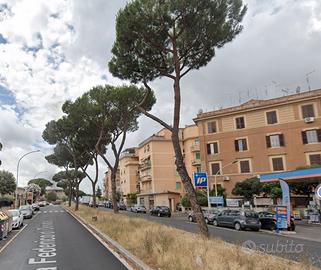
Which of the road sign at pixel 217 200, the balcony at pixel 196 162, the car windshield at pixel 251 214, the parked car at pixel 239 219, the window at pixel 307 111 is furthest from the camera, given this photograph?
the balcony at pixel 196 162

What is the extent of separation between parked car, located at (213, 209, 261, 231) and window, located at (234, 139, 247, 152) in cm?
2166

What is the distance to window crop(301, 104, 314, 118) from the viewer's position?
47.4 m

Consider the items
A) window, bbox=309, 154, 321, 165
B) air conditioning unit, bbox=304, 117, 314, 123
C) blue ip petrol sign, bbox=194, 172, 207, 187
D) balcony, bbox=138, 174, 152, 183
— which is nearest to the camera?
blue ip petrol sign, bbox=194, 172, 207, 187

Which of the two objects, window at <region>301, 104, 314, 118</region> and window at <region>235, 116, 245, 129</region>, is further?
window at <region>235, 116, 245, 129</region>

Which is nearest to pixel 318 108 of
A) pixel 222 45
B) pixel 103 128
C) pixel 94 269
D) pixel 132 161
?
pixel 103 128

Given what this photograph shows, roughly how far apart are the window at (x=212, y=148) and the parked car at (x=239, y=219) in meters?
23.0

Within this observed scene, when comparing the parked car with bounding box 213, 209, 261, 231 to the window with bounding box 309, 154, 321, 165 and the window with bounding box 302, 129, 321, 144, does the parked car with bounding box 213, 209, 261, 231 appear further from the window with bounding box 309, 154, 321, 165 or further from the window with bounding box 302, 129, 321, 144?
the window with bounding box 302, 129, 321, 144

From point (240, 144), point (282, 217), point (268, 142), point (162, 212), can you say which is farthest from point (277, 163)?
point (282, 217)

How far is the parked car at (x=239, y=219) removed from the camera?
2766 centimetres

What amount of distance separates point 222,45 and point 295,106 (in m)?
34.6

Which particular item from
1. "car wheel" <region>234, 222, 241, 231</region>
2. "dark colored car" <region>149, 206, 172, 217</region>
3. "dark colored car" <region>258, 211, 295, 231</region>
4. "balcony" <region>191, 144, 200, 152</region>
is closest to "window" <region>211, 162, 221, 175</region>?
"dark colored car" <region>149, 206, 172, 217</region>

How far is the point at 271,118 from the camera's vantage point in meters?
50.3

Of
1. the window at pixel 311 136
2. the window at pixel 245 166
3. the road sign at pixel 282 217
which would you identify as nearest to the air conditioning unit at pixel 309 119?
the window at pixel 311 136

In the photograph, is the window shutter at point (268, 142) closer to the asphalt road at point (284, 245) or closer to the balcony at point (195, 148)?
the balcony at point (195, 148)
